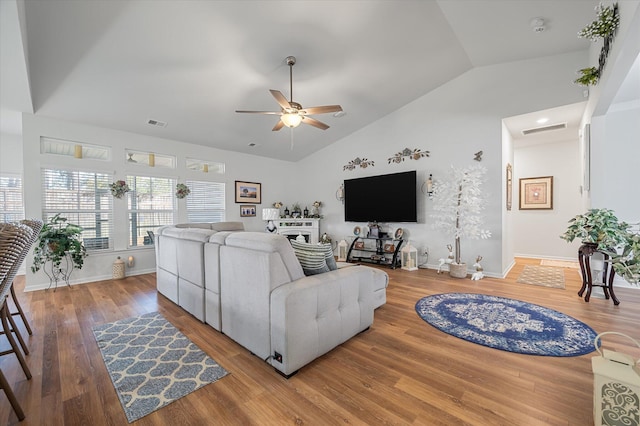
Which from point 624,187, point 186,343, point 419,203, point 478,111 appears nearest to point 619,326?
point 624,187

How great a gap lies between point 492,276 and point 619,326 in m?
2.00

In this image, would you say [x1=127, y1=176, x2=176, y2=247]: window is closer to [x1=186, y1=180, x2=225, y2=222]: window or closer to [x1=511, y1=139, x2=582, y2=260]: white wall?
[x1=186, y1=180, x2=225, y2=222]: window

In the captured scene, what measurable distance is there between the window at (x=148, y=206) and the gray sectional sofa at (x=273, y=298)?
3.24m

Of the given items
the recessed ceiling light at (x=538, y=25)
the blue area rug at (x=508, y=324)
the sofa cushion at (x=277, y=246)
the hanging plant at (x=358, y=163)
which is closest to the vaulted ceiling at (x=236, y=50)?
the recessed ceiling light at (x=538, y=25)

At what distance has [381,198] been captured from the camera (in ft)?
19.6

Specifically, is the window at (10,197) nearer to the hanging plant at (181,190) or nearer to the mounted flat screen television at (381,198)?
the hanging plant at (181,190)

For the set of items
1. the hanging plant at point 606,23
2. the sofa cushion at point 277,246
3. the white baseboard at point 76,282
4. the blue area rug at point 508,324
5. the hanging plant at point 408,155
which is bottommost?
the white baseboard at point 76,282

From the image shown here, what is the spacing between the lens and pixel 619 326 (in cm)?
269

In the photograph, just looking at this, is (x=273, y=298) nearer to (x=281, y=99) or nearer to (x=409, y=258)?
(x=281, y=99)

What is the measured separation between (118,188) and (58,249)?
140cm

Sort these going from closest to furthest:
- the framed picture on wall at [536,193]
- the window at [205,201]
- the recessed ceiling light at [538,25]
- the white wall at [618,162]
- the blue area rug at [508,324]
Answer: the blue area rug at [508,324] → the recessed ceiling light at [538,25] → the white wall at [618,162] → the window at [205,201] → the framed picture on wall at [536,193]

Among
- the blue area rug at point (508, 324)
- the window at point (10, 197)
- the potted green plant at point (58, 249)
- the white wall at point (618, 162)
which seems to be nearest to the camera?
the blue area rug at point (508, 324)

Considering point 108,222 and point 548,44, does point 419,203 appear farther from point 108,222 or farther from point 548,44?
point 108,222

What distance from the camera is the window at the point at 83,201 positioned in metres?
4.39
